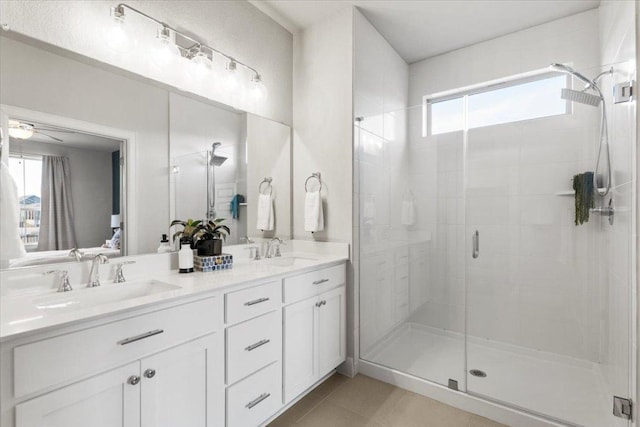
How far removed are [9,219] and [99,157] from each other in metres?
0.45

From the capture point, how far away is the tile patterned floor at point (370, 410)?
1.82 metres

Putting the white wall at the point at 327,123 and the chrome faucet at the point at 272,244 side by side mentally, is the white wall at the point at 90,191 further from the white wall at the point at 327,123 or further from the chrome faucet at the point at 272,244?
the white wall at the point at 327,123

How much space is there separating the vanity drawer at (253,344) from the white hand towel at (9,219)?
0.97m

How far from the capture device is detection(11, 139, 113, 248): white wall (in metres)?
1.50

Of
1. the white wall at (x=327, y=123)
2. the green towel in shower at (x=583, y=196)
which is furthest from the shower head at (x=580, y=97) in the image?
the white wall at (x=327, y=123)

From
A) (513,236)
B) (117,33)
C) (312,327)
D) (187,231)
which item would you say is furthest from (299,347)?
(117,33)

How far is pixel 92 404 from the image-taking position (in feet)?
3.39

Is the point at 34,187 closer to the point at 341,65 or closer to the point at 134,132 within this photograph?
the point at 134,132

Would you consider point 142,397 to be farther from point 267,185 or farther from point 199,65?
point 199,65

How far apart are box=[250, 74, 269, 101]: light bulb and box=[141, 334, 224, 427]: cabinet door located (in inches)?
70.0

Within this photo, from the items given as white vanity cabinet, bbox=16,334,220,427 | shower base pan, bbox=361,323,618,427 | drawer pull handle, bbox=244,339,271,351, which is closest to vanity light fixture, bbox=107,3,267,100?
white vanity cabinet, bbox=16,334,220,427

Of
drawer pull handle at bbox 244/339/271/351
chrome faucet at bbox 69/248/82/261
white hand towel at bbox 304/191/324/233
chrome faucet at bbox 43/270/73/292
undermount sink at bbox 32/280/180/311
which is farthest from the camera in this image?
white hand towel at bbox 304/191/324/233

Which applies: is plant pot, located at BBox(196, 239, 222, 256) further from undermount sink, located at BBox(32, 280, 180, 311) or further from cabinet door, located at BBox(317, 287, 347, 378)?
cabinet door, located at BBox(317, 287, 347, 378)

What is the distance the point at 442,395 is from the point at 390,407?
1.20ft
